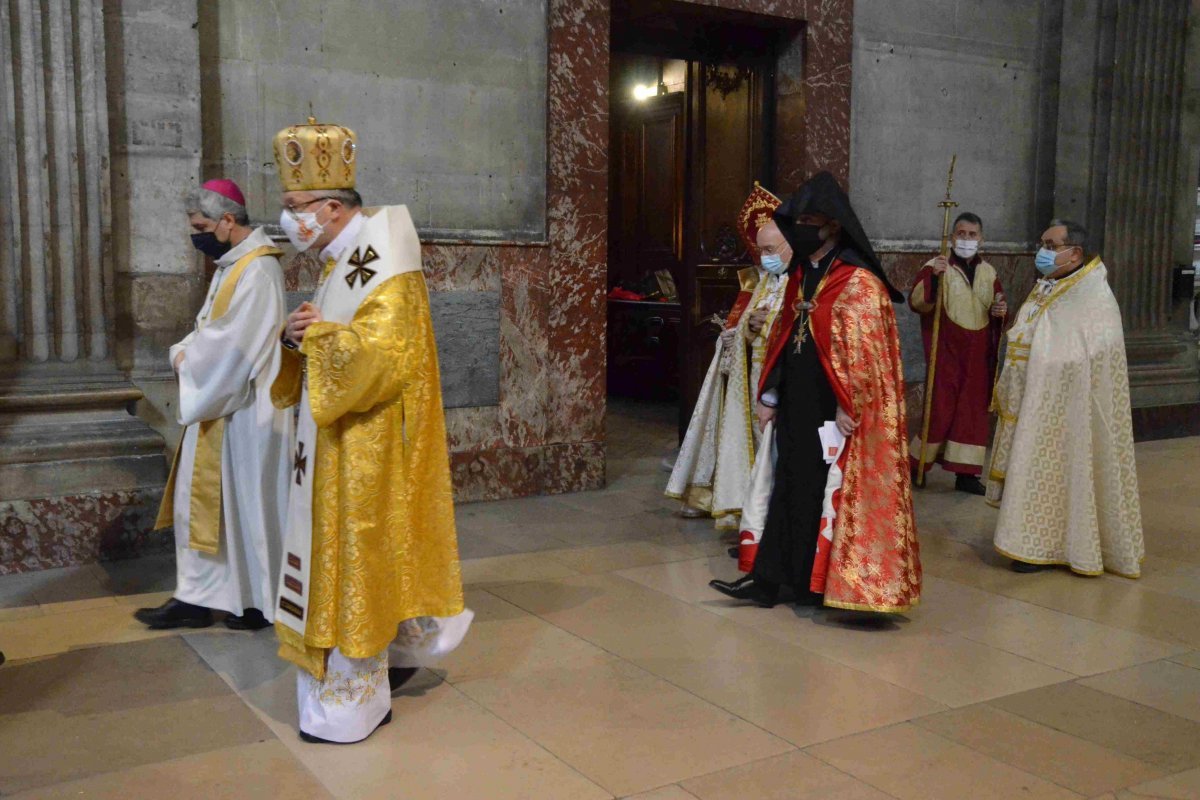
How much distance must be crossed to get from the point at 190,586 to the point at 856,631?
2.61 meters

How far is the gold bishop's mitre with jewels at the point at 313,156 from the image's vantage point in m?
3.64

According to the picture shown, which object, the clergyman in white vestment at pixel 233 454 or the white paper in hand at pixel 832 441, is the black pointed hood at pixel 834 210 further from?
the clergyman in white vestment at pixel 233 454

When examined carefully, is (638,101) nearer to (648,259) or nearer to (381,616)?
(648,259)

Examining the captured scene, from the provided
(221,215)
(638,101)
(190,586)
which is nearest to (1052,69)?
(638,101)

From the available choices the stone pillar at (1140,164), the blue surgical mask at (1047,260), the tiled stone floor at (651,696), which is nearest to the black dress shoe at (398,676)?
the tiled stone floor at (651,696)

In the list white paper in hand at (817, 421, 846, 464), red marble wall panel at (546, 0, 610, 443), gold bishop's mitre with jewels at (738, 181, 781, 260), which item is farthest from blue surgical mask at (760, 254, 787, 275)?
red marble wall panel at (546, 0, 610, 443)

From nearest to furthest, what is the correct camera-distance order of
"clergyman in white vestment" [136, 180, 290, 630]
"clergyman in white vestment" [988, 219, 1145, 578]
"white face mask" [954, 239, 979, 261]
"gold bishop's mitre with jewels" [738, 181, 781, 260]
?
"clergyman in white vestment" [136, 180, 290, 630] → "clergyman in white vestment" [988, 219, 1145, 578] → "gold bishop's mitre with jewels" [738, 181, 781, 260] → "white face mask" [954, 239, 979, 261]

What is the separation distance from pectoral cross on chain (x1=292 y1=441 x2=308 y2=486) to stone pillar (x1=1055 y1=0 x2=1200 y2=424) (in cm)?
771

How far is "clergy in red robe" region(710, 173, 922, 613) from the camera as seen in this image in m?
4.73

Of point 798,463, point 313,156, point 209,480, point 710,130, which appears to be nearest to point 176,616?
point 209,480

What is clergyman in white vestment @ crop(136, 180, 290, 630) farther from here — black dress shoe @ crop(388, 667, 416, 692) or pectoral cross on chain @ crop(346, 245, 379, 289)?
pectoral cross on chain @ crop(346, 245, 379, 289)

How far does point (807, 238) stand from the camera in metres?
4.93

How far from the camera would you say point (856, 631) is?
15.8 feet

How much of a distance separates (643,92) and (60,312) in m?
7.45
